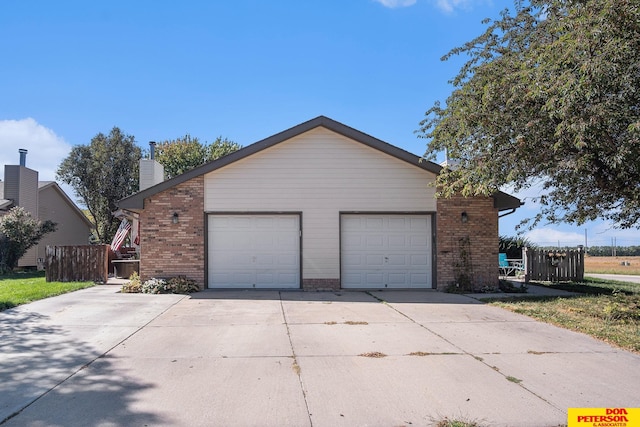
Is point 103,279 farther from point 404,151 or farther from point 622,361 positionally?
point 622,361

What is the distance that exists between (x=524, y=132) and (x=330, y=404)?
6.84m

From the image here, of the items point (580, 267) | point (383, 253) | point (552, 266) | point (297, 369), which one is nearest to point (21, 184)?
point (383, 253)

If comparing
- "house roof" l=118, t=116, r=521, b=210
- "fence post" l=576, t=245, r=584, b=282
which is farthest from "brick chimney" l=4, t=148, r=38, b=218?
"fence post" l=576, t=245, r=584, b=282

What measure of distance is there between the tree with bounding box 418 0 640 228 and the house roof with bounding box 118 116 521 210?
0.97 meters

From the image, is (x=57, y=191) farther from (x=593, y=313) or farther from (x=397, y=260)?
(x=593, y=313)

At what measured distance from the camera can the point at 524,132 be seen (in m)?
9.06

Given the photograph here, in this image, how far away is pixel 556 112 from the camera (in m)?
7.92

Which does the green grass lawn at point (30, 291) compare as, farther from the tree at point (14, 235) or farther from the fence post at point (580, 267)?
the fence post at point (580, 267)

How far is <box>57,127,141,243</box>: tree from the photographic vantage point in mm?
30844

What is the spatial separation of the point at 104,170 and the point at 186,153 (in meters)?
5.65

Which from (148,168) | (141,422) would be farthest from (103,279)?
(141,422)

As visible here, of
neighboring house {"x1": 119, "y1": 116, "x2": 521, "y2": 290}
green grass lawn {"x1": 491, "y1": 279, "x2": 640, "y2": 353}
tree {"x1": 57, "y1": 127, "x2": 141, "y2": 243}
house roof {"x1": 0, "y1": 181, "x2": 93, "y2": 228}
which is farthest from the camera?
tree {"x1": 57, "y1": 127, "x2": 141, "y2": 243}

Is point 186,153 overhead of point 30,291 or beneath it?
overhead

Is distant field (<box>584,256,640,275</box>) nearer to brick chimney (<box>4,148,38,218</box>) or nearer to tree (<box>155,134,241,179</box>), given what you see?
tree (<box>155,134,241,179</box>)
